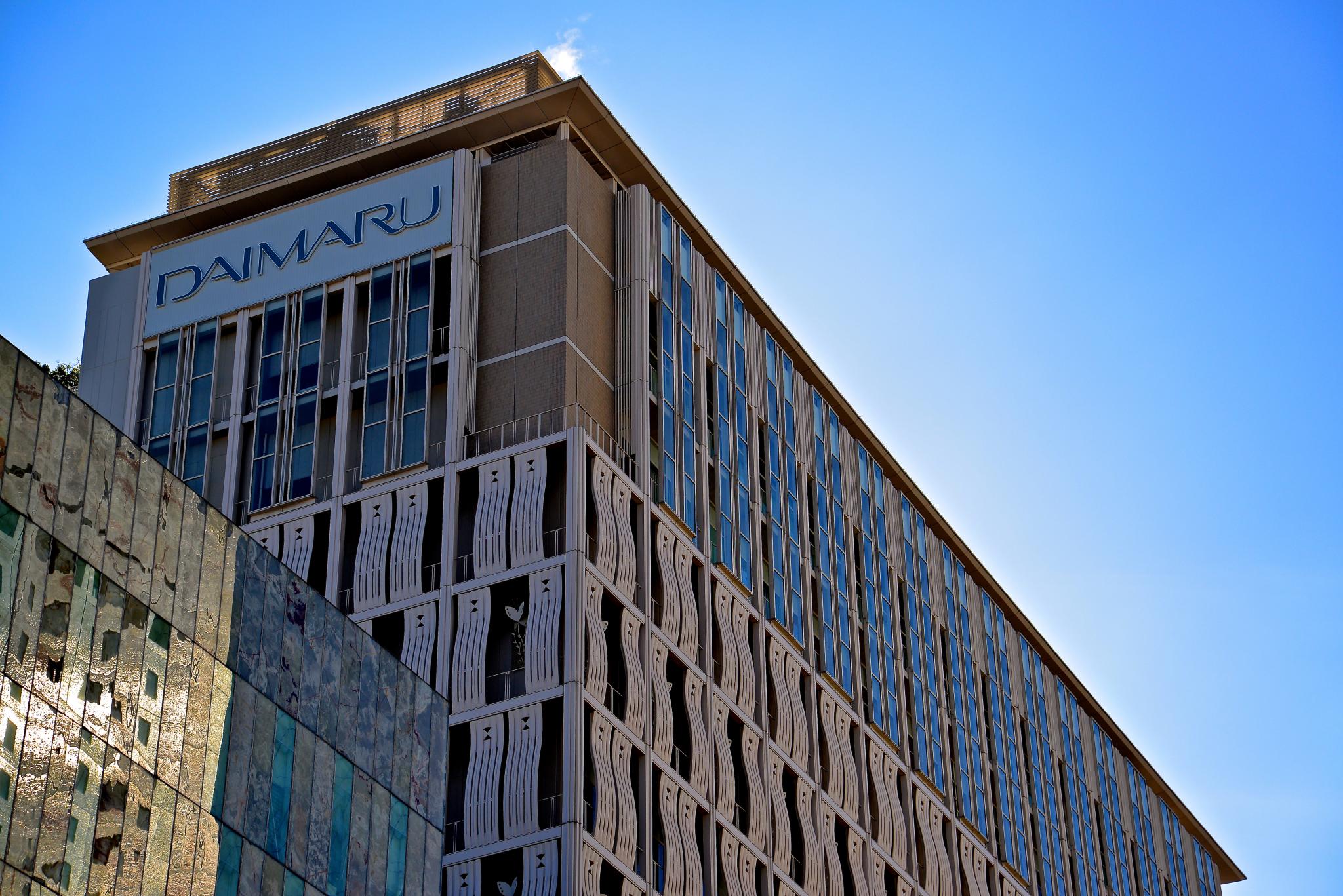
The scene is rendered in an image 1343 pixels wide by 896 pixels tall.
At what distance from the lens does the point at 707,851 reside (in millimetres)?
74750

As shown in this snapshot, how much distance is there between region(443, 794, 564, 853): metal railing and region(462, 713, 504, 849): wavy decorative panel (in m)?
0.19

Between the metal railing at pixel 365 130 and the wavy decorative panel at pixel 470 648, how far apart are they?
21.2 meters

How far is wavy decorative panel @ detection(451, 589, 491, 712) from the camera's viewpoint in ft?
231

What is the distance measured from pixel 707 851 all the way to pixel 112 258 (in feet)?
116

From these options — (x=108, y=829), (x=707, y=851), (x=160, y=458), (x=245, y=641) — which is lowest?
(x=108, y=829)

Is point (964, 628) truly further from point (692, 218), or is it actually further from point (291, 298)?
point (291, 298)

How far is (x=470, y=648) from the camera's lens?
71062mm

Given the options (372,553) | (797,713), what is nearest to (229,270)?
(372,553)

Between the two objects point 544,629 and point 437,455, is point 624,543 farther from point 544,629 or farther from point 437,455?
point 437,455

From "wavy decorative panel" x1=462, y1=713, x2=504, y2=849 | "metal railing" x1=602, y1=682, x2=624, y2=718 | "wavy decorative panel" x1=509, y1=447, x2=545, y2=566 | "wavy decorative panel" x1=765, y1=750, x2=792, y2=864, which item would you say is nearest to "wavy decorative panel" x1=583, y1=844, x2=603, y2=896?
"wavy decorative panel" x1=462, y1=713, x2=504, y2=849

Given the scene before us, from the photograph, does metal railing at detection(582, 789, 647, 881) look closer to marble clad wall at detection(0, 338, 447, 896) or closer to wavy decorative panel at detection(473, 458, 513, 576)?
wavy decorative panel at detection(473, 458, 513, 576)

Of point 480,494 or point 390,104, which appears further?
point 390,104

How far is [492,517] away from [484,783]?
948 centimetres

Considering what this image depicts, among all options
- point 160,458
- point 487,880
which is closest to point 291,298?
point 160,458
